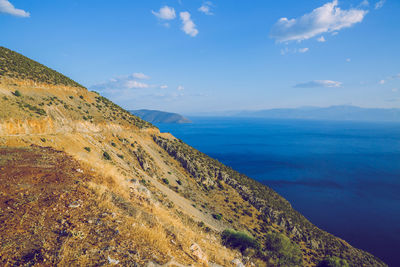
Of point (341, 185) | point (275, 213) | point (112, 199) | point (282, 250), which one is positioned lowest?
point (341, 185)

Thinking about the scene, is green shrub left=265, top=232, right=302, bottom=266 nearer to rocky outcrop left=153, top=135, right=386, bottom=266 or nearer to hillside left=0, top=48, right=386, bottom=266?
hillside left=0, top=48, right=386, bottom=266

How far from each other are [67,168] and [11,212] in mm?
6050

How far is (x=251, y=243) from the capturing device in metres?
18.3

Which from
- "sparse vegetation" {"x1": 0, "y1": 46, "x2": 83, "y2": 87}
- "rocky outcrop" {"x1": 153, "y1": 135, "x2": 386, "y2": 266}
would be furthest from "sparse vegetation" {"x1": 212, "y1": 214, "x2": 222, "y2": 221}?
"sparse vegetation" {"x1": 0, "y1": 46, "x2": 83, "y2": 87}

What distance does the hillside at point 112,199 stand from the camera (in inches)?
272

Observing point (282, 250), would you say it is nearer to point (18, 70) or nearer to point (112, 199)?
point (112, 199)

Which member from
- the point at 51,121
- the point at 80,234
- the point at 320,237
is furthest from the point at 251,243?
the point at 320,237

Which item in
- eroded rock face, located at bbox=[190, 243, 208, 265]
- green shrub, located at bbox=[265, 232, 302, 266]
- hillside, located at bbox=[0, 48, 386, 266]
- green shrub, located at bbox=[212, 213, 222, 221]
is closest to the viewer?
hillside, located at bbox=[0, 48, 386, 266]

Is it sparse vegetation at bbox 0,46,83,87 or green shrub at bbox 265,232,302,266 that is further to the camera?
→ sparse vegetation at bbox 0,46,83,87

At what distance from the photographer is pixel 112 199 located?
1066 centimetres

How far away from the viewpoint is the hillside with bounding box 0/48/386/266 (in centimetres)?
692

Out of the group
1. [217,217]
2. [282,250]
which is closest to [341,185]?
[217,217]

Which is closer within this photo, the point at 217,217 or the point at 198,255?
the point at 198,255

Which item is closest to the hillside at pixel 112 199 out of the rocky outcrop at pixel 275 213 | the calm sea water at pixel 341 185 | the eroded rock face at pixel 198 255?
the eroded rock face at pixel 198 255
